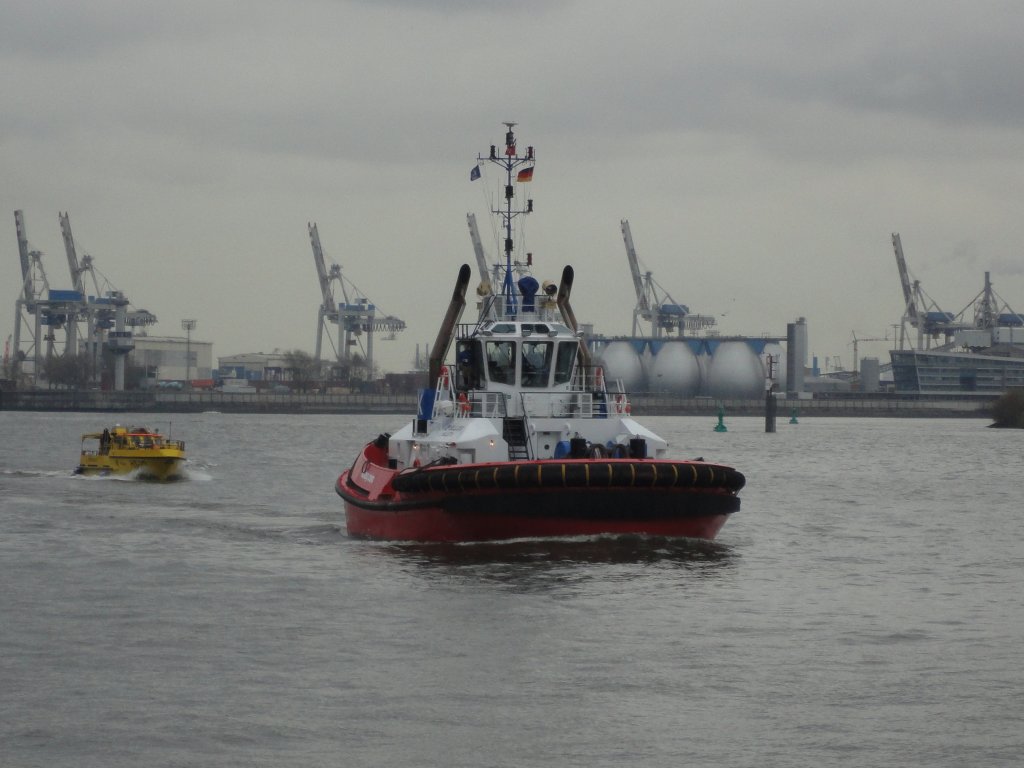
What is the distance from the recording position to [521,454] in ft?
89.7

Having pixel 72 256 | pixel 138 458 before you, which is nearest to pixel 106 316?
pixel 72 256

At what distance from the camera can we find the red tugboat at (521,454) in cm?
2475

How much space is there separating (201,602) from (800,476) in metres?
37.3

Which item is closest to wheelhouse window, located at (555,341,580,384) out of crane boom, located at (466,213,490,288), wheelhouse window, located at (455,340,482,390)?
wheelhouse window, located at (455,340,482,390)

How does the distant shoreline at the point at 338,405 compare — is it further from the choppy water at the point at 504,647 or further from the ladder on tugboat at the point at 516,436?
the ladder on tugboat at the point at 516,436

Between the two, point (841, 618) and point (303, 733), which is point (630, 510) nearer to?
point (841, 618)

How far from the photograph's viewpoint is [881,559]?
92.9 ft

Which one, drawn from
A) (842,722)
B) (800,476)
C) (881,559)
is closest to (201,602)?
(842,722)

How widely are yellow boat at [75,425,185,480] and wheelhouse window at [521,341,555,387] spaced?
896 inches

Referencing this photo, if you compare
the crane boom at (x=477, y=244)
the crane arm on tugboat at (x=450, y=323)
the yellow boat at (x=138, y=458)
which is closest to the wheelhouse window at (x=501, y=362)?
the crane arm on tugboat at (x=450, y=323)

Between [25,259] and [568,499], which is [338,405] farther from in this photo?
[568,499]

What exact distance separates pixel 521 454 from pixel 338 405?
484ft

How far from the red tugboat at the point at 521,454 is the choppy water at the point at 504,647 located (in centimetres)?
66

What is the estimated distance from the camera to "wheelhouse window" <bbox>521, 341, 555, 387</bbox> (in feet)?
93.5
